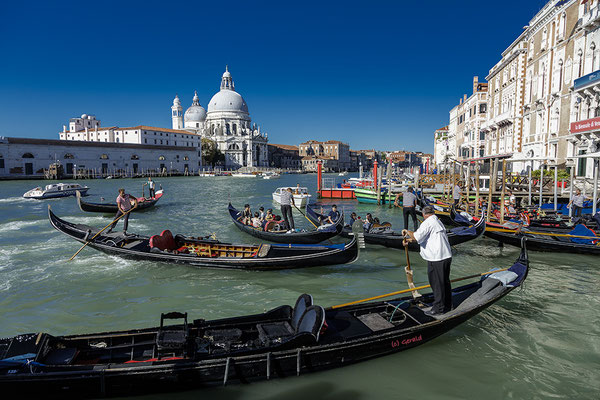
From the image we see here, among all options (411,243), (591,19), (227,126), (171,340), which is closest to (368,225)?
(411,243)

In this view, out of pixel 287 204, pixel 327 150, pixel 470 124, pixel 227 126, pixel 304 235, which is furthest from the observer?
pixel 327 150

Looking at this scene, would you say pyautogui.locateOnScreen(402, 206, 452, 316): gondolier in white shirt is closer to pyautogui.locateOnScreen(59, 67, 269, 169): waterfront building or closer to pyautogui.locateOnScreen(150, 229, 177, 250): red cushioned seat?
pyautogui.locateOnScreen(150, 229, 177, 250): red cushioned seat

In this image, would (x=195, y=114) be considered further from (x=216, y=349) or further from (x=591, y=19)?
(x=216, y=349)

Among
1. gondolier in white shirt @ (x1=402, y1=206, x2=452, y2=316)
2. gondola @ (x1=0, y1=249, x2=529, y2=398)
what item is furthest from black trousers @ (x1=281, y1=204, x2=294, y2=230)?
gondolier in white shirt @ (x1=402, y1=206, x2=452, y2=316)

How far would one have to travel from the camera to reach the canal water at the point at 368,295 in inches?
154

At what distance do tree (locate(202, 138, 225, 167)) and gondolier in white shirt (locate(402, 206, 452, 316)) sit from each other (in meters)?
77.7

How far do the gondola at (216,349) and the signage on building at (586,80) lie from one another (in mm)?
13177

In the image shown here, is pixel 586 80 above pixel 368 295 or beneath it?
above

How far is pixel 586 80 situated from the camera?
14258mm

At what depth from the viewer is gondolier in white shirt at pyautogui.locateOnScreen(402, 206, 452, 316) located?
4.25 meters

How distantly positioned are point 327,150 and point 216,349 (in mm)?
108943

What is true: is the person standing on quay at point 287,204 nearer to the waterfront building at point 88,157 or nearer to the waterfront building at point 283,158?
the waterfront building at point 88,157

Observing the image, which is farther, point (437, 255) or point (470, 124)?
point (470, 124)

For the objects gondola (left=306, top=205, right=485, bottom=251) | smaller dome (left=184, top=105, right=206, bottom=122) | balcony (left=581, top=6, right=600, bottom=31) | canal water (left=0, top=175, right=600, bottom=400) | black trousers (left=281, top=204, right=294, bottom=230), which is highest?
smaller dome (left=184, top=105, right=206, bottom=122)
